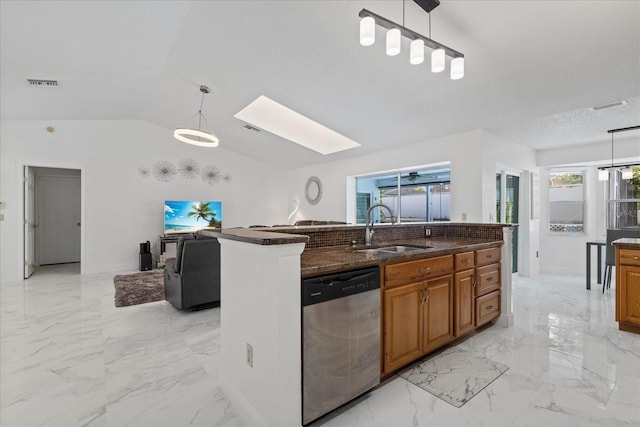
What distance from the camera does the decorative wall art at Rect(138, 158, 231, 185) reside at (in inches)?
249

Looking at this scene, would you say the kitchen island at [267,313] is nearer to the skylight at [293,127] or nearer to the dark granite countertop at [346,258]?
the dark granite countertop at [346,258]

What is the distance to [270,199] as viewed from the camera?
798cm

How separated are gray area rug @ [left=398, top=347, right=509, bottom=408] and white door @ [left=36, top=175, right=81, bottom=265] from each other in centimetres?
808

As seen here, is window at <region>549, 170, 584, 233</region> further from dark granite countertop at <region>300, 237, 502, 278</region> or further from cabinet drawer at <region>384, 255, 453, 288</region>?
cabinet drawer at <region>384, 255, 453, 288</region>

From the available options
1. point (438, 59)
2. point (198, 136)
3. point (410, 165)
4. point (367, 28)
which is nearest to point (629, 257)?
point (438, 59)

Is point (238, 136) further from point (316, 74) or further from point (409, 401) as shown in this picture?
point (409, 401)

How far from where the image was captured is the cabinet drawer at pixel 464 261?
7.95 feet

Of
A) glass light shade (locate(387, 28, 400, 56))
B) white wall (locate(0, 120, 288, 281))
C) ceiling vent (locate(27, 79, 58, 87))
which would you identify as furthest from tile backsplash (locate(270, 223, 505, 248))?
white wall (locate(0, 120, 288, 281))

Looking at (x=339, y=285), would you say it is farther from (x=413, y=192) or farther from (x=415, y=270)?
(x=413, y=192)

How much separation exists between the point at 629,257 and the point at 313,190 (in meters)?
5.53

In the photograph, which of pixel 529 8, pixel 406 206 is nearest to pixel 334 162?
pixel 406 206

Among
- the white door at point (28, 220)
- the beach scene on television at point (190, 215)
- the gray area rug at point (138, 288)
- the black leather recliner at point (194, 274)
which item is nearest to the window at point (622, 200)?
the black leather recliner at point (194, 274)

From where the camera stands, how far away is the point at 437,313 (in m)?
2.23

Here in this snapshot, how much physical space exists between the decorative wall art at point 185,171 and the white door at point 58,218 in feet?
7.25
